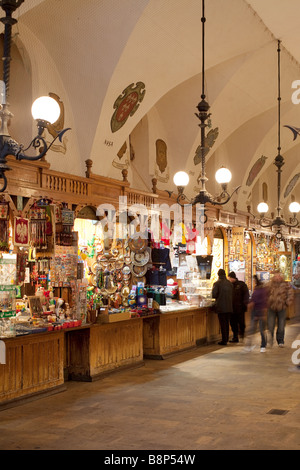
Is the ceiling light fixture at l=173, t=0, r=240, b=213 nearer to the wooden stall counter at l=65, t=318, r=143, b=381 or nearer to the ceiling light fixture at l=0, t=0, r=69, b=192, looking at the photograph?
the wooden stall counter at l=65, t=318, r=143, b=381

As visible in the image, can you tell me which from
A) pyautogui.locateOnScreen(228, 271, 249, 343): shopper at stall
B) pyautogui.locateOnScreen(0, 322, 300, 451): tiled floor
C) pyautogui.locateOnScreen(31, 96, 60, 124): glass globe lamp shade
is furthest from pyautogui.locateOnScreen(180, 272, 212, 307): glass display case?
pyautogui.locateOnScreen(31, 96, 60, 124): glass globe lamp shade

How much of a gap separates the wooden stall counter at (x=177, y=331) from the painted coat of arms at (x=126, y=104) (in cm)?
310

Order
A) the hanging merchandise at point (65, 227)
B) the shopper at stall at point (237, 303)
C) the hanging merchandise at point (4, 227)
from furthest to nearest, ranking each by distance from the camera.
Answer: the shopper at stall at point (237, 303), the hanging merchandise at point (65, 227), the hanging merchandise at point (4, 227)

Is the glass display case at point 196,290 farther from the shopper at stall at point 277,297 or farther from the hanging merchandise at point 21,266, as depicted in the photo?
the hanging merchandise at point 21,266

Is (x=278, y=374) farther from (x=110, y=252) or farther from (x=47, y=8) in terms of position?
(x=47, y=8)

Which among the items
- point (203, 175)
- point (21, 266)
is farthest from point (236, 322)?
point (21, 266)

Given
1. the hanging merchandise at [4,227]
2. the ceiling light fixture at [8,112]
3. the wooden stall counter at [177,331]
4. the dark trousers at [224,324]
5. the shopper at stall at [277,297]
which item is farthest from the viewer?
the dark trousers at [224,324]

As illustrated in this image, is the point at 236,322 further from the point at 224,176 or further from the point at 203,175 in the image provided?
the point at 203,175

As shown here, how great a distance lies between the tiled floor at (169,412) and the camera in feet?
15.2

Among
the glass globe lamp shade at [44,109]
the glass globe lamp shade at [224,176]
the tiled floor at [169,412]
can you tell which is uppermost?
the glass globe lamp shade at [44,109]

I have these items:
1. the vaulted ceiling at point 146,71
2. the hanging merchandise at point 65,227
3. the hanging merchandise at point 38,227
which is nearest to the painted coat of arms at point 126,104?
the vaulted ceiling at point 146,71

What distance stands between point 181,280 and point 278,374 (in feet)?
12.8

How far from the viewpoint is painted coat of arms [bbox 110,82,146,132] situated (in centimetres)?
861

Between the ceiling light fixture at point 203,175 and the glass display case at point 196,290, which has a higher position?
the ceiling light fixture at point 203,175
